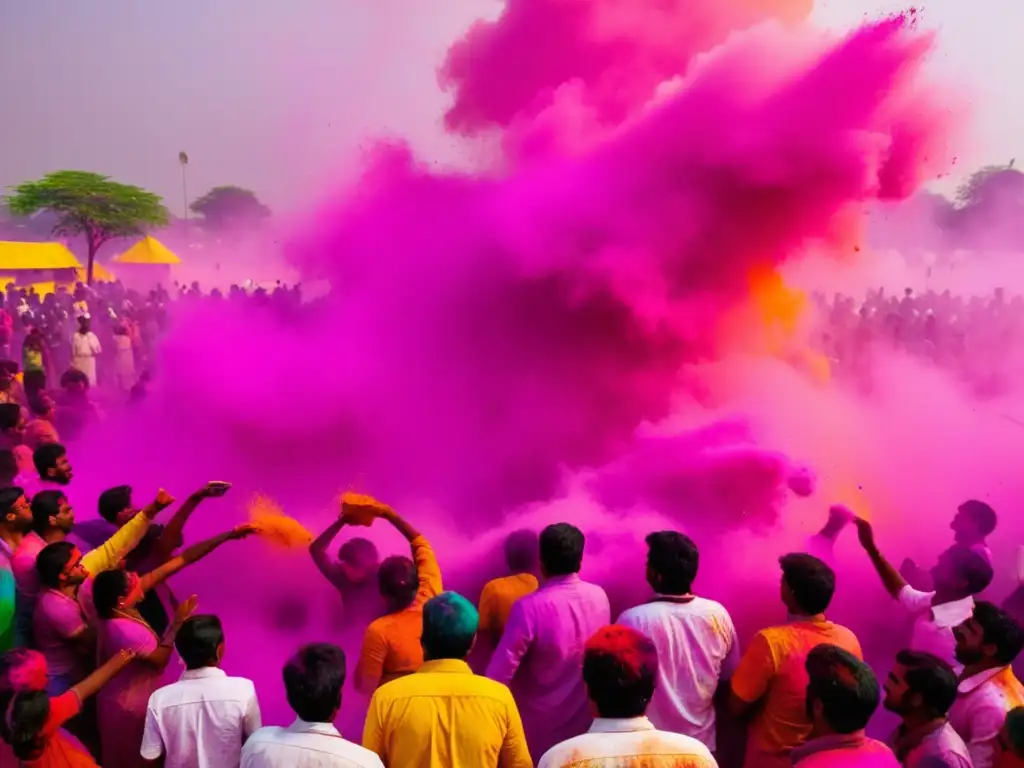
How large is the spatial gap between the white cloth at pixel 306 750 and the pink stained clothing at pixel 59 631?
134 cm

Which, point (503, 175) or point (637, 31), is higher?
point (637, 31)

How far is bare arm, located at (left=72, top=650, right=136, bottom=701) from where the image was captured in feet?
8.82

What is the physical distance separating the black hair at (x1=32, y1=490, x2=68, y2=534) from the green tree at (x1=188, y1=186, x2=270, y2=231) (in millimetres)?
3863

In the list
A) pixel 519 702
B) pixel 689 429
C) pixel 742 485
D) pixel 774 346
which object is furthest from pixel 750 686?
pixel 774 346

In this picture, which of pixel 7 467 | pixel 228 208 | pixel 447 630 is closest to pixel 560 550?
pixel 447 630

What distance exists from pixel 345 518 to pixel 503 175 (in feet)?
10.2

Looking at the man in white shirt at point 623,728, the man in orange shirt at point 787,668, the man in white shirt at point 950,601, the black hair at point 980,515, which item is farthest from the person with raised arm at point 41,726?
the black hair at point 980,515

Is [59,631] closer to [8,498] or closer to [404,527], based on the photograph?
[8,498]

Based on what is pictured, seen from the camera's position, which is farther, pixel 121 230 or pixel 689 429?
pixel 121 230

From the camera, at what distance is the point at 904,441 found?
6.38m

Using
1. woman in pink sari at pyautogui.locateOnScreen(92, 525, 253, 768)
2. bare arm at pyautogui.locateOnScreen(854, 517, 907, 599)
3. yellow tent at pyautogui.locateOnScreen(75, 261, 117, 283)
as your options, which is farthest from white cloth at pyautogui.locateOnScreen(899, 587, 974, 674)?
yellow tent at pyautogui.locateOnScreen(75, 261, 117, 283)

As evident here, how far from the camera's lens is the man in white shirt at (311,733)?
81.2 inches

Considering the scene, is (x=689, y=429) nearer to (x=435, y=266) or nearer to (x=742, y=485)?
(x=742, y=485)

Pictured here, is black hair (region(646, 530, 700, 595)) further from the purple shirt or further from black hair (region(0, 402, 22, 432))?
black hair (region(0, 402, 22, 432))
